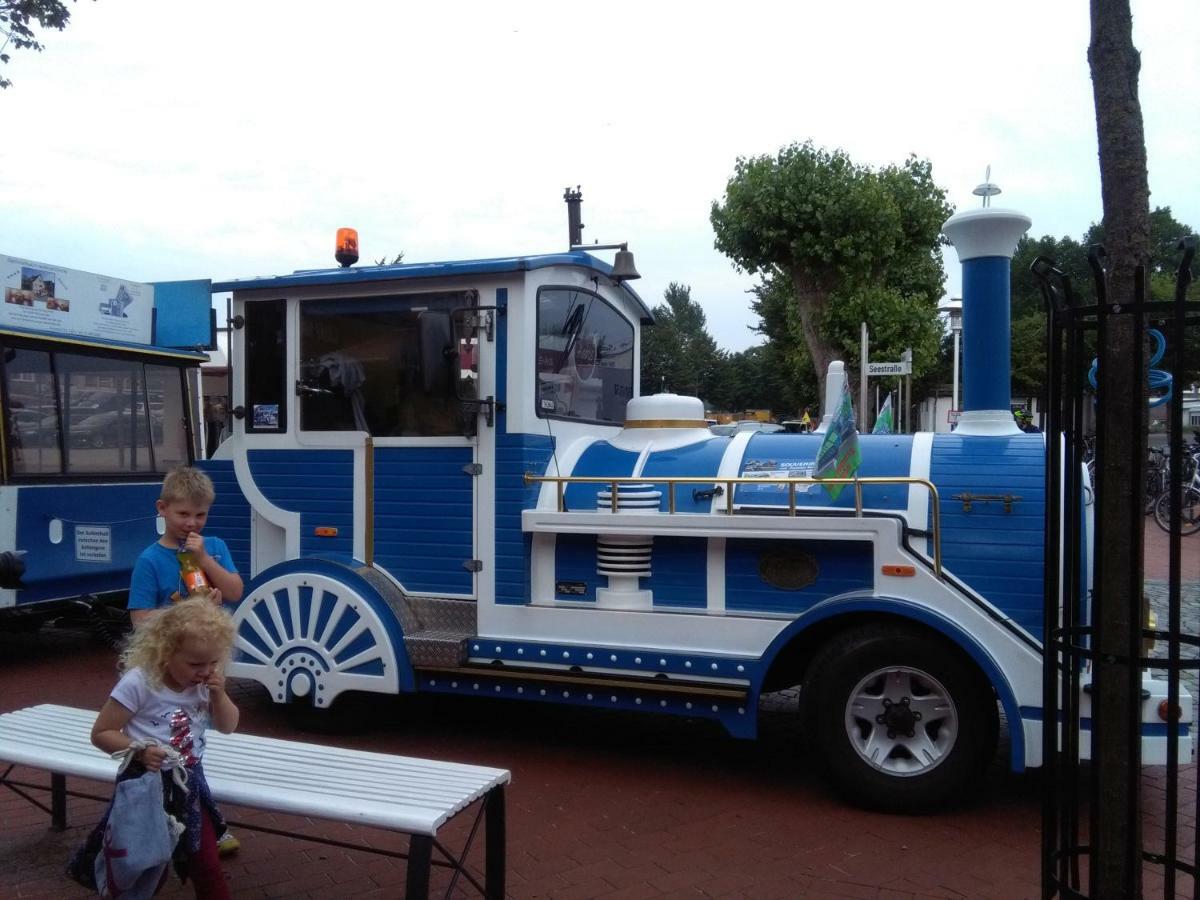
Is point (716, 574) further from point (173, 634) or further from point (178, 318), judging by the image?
point (178, 318)

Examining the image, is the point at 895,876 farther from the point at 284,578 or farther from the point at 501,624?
the point at 284,578

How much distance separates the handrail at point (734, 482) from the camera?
4337mm

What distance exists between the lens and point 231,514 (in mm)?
5770

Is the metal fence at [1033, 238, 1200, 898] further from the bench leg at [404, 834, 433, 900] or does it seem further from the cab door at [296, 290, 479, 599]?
the cab door at [296, 290, 479, 599]

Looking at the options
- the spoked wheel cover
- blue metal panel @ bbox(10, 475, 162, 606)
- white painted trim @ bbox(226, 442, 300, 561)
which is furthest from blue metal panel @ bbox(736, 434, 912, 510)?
blue metal panel @ bbox(10, 475, 162, 606)

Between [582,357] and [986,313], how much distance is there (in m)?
2.06

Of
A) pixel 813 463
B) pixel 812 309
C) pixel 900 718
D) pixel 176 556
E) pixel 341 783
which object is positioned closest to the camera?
pixel 341 783

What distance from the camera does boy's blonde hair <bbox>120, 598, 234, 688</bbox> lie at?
296 cm

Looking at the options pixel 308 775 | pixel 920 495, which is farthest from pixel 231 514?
pixel 920 495

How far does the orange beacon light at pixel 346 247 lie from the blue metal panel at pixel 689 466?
2105 millimetres

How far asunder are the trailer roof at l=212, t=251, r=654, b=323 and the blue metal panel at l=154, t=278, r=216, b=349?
267 centimetres

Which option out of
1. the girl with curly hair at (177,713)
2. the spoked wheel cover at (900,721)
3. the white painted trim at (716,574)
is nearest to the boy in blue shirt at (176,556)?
the girl with curly hair at (177,713)

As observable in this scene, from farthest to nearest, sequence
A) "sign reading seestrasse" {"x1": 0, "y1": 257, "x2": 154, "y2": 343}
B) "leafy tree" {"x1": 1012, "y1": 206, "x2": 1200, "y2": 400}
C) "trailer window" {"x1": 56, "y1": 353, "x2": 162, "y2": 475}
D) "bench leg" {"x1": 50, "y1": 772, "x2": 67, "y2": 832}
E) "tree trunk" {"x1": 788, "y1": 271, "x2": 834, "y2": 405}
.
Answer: "leafy tree" {"x1": 1012, "y1": 206, "x2": 1200, "y2": 400}, "tree trunk" {"x1": 788, "y1": 271, "x2": 834, "y2": 405}, "trailer window" {"x1": 56, "y1": 353, "x2": 162, "y2": 475}, "sign reading seestrasse" {"x1": 0, "y1": 257, "x2": 154, "y2": 343}, "bench leg" {"x1": 50, "y1": 772, "x2": 67, "y2": 832}

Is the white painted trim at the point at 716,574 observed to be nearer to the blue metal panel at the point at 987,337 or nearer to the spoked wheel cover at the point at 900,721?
the spoked wheel cover at the point at 900,721
